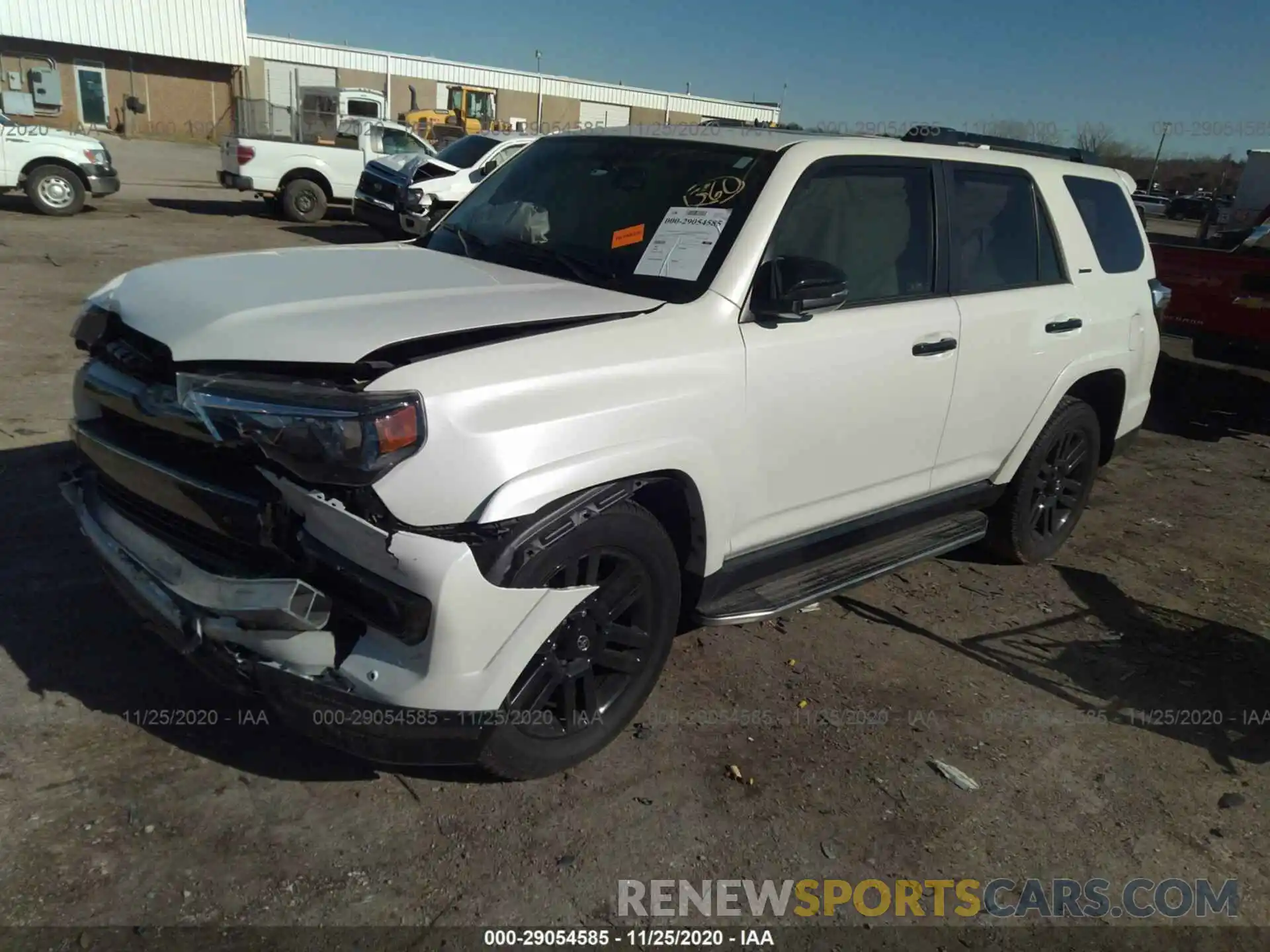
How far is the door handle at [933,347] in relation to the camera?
11.8 ft

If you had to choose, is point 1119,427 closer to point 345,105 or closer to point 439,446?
point 439,446

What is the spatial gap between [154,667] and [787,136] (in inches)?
118

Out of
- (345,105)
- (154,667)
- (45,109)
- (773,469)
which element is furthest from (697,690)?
(45,109)

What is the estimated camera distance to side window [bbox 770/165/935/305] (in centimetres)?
332

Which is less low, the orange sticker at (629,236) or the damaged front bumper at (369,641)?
the orange sticker at (629,236)

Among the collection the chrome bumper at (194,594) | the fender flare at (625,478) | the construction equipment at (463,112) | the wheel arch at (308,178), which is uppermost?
the construction equipment at (463,112)

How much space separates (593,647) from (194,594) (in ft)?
3.65

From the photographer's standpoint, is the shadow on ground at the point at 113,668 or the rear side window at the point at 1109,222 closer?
the shadow on ground at the point at 113,668

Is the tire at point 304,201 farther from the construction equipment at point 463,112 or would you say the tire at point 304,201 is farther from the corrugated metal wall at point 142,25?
the corrugated metal wall at point 142,25

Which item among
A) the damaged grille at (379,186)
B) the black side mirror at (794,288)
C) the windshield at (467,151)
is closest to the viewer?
the black side mirror at (794,288)

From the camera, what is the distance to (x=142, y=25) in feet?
129

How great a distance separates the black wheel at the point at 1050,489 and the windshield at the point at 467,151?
12095 millimetres

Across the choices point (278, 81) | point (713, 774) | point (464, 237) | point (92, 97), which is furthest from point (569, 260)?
point (278, 81)

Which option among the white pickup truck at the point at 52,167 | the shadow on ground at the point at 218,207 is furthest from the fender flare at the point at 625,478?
the shadow on ground at the point at 218,207
